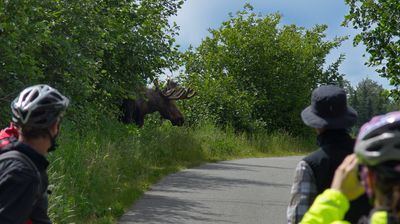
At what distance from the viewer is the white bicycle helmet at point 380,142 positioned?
7.09 feet

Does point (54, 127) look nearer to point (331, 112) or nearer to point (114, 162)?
point (331, 112)

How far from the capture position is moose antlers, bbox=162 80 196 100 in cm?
2865

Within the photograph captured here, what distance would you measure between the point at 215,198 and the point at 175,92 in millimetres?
14510

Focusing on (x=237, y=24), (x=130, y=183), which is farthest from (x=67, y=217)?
(x=237, y=24)

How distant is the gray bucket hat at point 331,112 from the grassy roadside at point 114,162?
4.84 meters

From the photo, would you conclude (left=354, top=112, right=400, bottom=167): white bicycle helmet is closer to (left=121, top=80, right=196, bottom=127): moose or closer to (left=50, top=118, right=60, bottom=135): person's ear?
(left=50, top=118, right=60, bottom=135): person's ear

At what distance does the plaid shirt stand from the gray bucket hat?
0.25 meters

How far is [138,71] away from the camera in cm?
2030

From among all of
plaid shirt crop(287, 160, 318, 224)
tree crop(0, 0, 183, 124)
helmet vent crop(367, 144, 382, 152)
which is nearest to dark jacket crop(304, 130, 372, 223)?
plaid shirt crop(287, 160, 318, 224)

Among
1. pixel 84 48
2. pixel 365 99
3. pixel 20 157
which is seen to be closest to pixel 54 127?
pixel 20 157

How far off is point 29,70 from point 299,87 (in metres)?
34.1

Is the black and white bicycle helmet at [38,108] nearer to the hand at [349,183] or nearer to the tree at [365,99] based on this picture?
the hand at [349,183]

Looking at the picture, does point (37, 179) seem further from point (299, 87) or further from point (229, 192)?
point (299, 87)

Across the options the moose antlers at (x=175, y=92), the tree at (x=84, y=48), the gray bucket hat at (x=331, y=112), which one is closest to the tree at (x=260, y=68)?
the moose antlers at (x=175, y=92)
